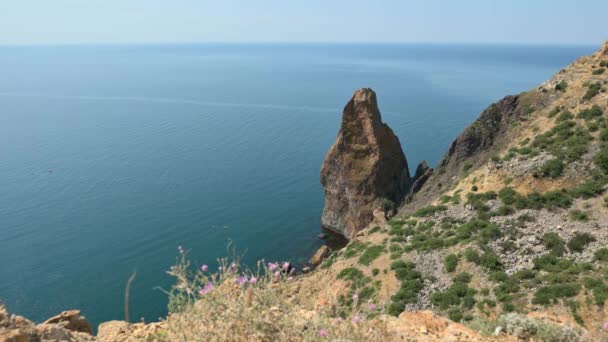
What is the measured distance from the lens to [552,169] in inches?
1030

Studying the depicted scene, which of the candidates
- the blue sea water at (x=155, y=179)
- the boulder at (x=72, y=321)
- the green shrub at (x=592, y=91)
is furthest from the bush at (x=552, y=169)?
the boulder at (x=72, y=321)

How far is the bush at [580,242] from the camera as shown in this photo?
20094mm

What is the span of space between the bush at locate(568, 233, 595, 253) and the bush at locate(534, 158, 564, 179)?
628 cm

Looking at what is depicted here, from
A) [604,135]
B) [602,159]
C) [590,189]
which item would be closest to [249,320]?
[590,189]

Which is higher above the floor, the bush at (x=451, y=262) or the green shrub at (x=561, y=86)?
the green shrub at (x=561, y=86)

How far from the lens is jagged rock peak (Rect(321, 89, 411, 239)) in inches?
1820

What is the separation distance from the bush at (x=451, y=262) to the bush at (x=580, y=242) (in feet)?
17.1

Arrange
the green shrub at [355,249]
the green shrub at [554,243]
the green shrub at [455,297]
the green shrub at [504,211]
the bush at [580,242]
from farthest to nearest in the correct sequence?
the green shrub at [355,249]
the green shrub at [504,211]
the green shrub at [554,243]
the bush at [580,242]
the green shrub at [455,297]

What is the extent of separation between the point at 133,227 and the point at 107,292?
12.9 meters

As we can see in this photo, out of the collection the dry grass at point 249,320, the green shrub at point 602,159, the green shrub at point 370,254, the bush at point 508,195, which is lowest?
the green shrub at point 370,254

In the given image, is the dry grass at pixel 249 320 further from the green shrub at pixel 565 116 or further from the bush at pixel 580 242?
the green shrub at pixel 565 116

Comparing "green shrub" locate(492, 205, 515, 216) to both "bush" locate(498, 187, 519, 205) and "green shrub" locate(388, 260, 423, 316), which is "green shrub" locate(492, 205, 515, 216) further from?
"green shrub" locate(388, 260, 423, 316)

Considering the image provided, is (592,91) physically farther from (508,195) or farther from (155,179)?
(155,179)

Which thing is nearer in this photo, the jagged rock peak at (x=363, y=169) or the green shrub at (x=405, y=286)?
the green shrub at (x=405, y=286)
